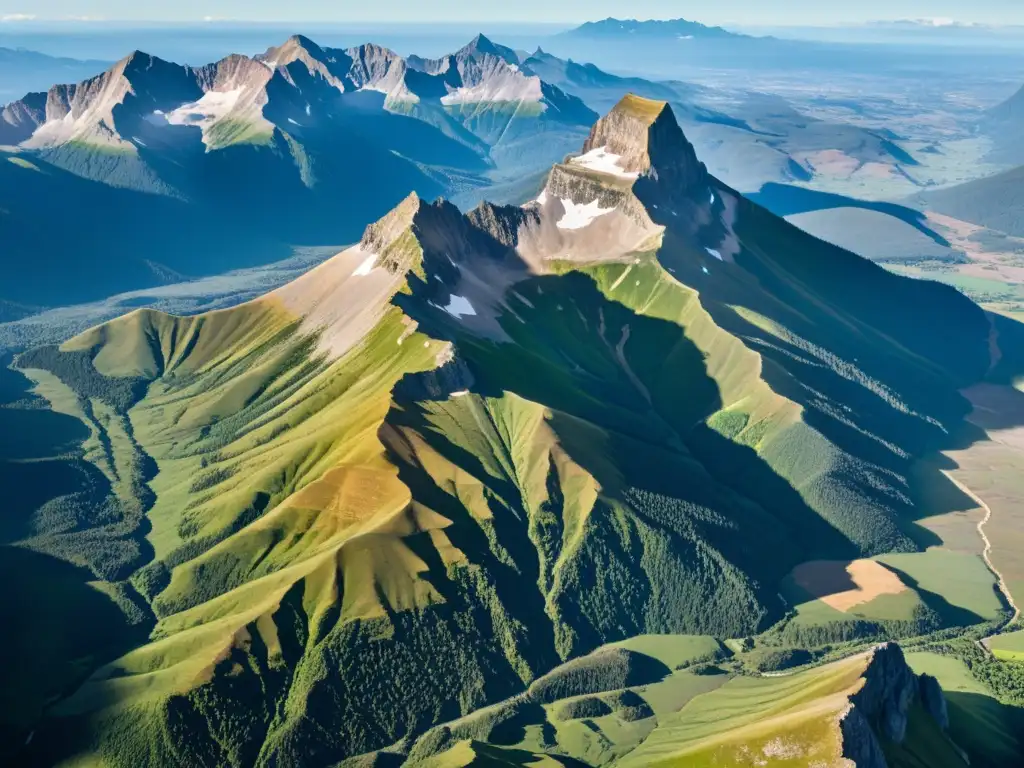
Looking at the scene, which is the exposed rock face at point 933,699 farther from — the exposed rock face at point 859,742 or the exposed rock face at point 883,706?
the exposed rock face at point 859,742

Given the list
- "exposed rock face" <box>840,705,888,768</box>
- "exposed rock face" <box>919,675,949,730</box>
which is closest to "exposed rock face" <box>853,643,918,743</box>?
"exposed rock face" <box>840,705,888,768</box>

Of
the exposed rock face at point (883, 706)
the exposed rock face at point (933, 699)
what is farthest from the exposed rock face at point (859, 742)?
the exposed rock face at point (933, 699)

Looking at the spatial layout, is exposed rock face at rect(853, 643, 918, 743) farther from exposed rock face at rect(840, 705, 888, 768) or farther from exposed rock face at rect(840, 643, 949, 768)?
exposed rock face at rect(840, 705, 888, 768)

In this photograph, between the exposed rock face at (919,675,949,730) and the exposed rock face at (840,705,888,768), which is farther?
the exposed rock face at (919,675,949,730)

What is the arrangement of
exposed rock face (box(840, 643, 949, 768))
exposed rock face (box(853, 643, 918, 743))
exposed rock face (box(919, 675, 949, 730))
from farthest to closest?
exposed rock face (box(919, 675, 949, 730)) < exposed rock face (box(853, 643, 918, 743)) < exposed rock face (box(840, 643, 949, 768))

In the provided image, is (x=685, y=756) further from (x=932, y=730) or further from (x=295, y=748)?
(x=295, y=748)

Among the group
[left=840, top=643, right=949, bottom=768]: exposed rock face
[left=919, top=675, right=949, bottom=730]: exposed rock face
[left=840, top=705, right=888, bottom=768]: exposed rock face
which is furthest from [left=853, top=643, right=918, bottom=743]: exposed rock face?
[left=919, top=675, right=949, bottom=730]: exposed rock face

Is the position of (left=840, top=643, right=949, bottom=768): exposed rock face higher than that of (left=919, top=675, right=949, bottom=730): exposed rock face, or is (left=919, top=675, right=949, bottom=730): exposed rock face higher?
(left=840, top=643, right=949, bottom=768): exposed rock face

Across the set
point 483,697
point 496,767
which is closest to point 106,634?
point 483,697

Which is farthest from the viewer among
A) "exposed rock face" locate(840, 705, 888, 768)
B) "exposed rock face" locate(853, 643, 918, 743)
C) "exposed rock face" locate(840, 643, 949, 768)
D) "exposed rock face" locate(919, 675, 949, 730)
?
"exposed rock face" locate(919, 675, 949, 730)
